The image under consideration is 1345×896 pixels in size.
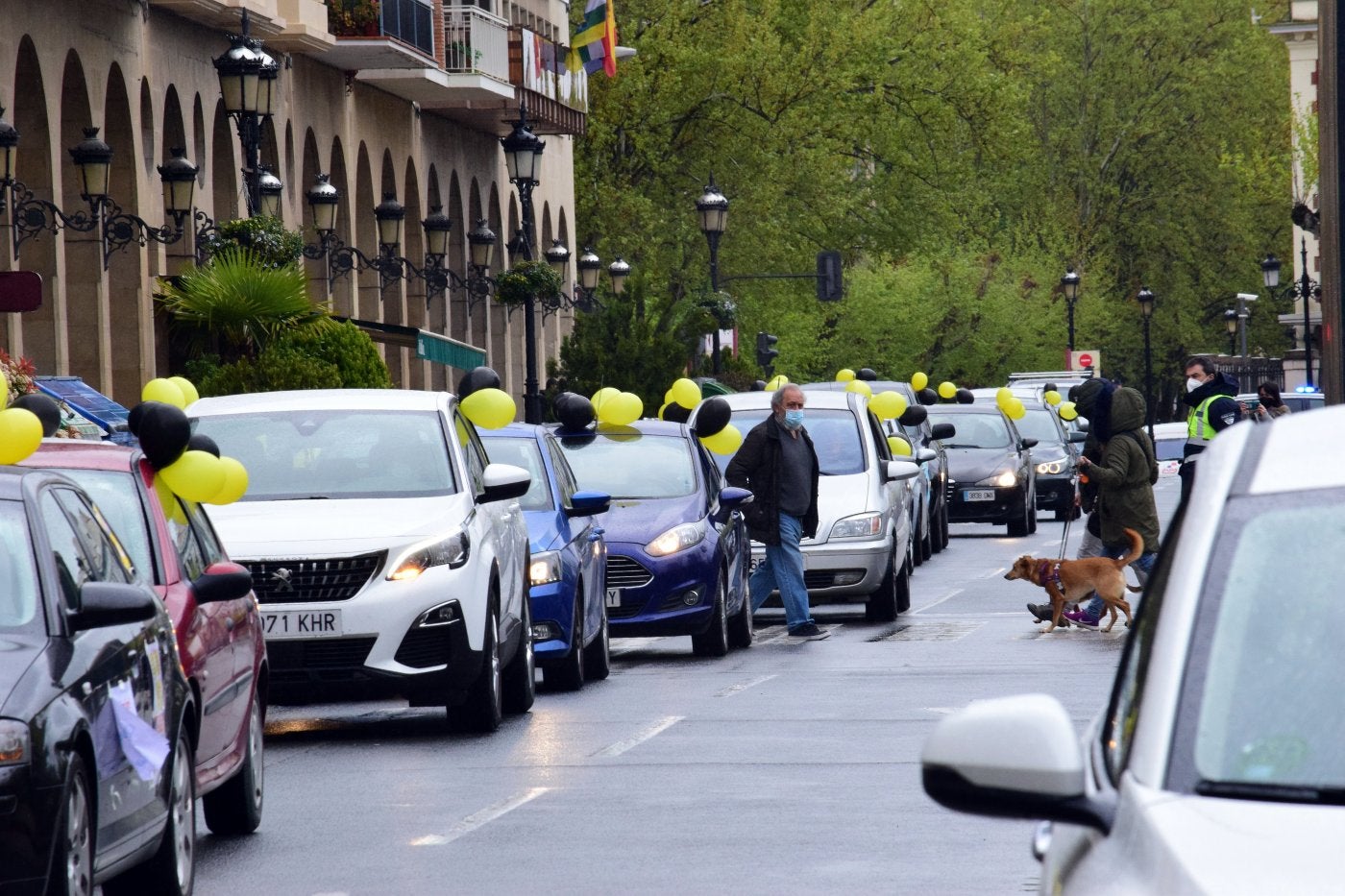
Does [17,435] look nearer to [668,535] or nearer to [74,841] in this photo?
[74,841]

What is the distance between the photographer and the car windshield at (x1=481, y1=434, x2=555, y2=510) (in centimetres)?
1762

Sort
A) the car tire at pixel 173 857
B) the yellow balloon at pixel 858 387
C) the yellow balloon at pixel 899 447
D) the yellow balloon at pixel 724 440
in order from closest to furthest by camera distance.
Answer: the car tire at pixel 173 857 → the yellow balloon at pixel 724 440 → the yellow balloon at pixel 899 447 → the yellow balloon at pixel 858 387

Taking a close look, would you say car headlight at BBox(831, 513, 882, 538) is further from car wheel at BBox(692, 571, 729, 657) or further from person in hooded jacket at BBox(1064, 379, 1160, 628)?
car wheel at BBox(692, 571, 729, 657)

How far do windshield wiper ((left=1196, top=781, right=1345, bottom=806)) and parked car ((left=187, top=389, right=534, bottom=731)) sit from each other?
1000 centimetres

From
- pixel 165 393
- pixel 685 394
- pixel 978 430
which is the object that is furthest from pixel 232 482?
pixel 978 430

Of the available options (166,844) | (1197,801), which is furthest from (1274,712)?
(166,844)

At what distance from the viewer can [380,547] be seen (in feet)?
45.3

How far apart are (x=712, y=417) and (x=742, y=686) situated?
6003 millimetres

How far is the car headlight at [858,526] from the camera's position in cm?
2262

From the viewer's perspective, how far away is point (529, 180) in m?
35.2

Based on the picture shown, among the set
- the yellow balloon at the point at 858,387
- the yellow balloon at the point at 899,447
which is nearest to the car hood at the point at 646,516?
the yellow balloon at the point at 899,447

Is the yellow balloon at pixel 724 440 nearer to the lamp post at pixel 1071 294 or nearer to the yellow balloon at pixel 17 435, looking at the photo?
the yellow balloon at pixel 17 435

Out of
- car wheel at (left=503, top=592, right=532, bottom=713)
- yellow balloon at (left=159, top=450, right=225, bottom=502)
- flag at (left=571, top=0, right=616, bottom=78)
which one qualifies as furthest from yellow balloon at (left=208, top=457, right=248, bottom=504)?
flag at (left=571, top=0, right=616, bottom=78)

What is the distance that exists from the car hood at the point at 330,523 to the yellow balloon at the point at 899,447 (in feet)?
53.8
